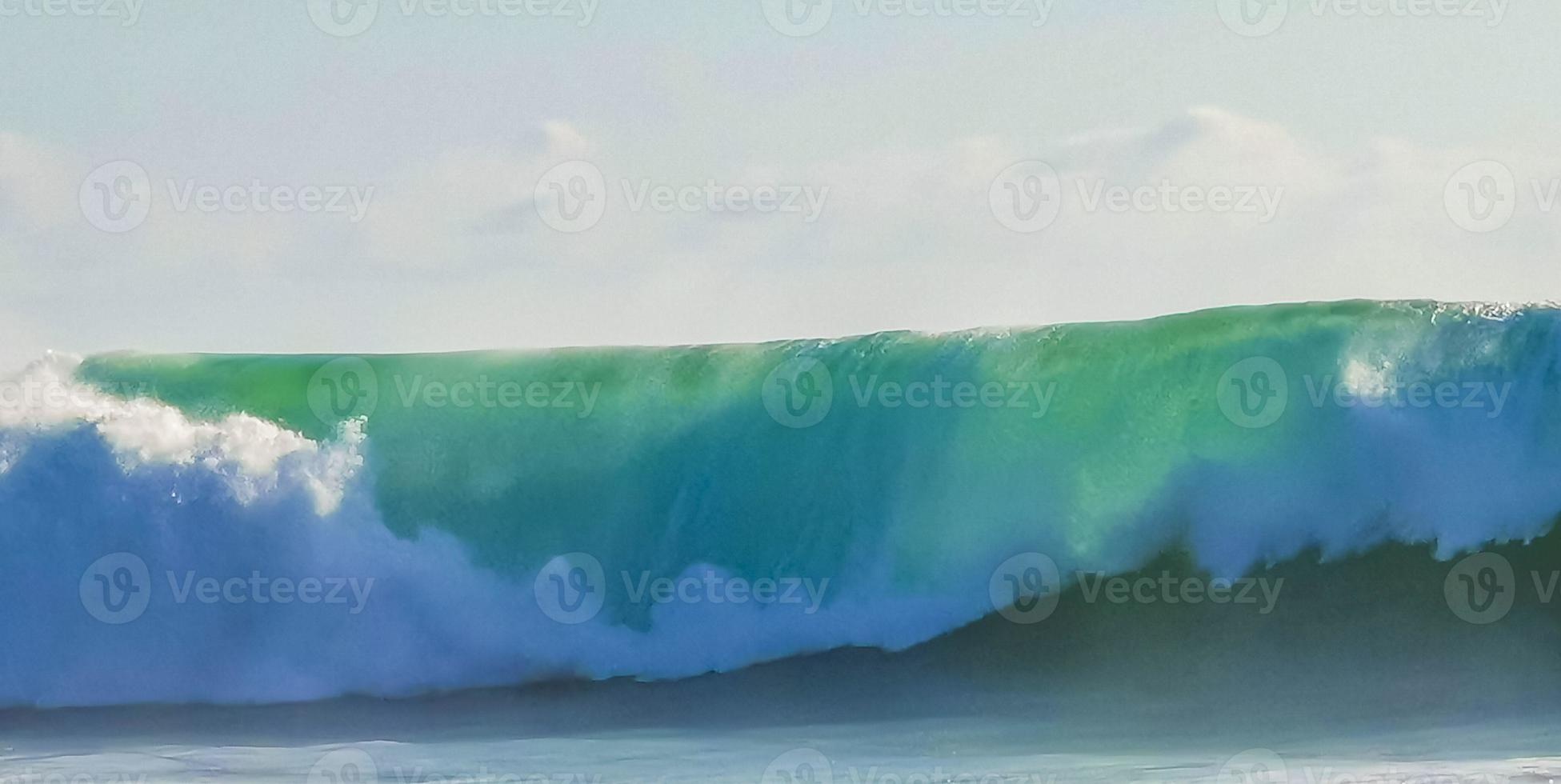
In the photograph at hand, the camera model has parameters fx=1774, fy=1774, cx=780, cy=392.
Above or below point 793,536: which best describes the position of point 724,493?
above

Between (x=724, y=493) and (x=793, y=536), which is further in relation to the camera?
(x=724, y=493)

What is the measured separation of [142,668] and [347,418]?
1.55 m

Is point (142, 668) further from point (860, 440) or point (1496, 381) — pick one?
point (1496, 381)

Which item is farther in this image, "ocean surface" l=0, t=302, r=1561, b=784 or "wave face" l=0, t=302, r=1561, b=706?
"wave face" l=0, t=302, r=1561, b=706

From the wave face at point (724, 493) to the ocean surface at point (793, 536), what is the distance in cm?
2

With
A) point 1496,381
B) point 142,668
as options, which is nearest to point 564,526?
point 142,668

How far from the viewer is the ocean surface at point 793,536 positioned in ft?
25.9

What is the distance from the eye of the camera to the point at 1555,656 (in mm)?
7789

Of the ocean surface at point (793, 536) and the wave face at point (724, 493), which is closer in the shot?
the ocean surface at point (793, 536)

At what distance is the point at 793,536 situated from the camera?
8578mm

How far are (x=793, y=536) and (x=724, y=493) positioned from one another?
425 millimetres

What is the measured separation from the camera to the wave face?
328 inches

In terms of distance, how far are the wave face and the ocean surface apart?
0.06 ft

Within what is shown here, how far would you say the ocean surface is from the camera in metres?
7.91
